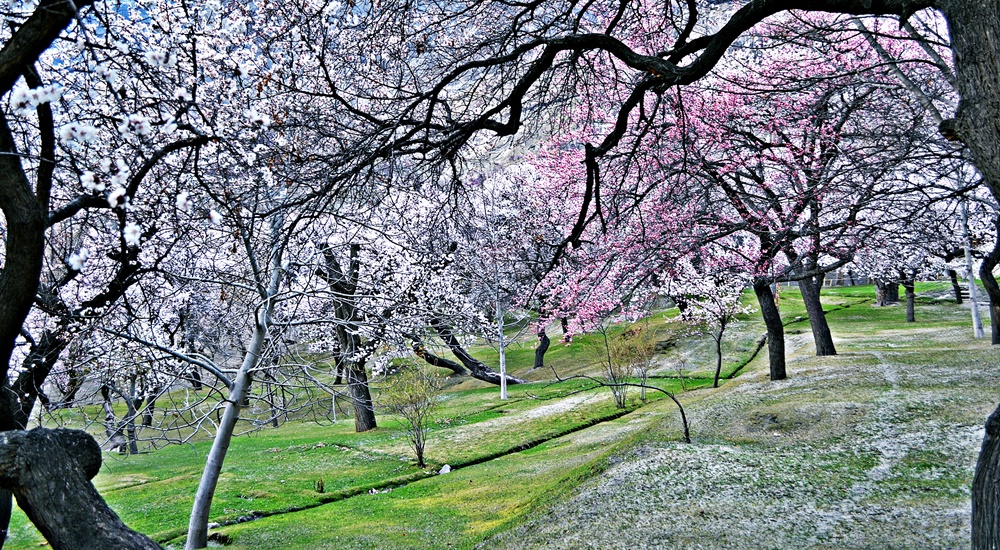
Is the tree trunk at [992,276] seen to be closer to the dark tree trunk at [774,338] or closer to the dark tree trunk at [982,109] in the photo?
the dark tree trunk at [774,338]

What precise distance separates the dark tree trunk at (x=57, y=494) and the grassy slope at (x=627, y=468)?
186 inches

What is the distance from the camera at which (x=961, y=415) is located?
10.2 meters

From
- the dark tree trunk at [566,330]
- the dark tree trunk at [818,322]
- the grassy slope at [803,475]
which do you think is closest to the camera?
the grassy slope at [803,475]

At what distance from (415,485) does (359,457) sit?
15.1ft

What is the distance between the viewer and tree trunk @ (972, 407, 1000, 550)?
3.82 meters

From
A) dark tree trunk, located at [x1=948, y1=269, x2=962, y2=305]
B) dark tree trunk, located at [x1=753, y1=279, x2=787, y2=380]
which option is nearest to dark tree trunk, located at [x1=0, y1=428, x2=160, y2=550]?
dark tree trunk, located at [x1=753, y1=279, x2=787, y2=380]

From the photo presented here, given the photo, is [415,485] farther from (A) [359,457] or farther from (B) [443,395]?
(B) [443,395]

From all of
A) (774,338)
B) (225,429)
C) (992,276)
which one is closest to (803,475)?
(225,429)

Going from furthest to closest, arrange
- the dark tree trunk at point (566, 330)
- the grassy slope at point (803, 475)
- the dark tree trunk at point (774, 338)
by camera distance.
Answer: the dark tree trunk at point (566, 330)
the dark tree trunk at point (774, 338)
the grassy slope at point (803, 475)

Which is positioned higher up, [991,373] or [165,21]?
[165,21]

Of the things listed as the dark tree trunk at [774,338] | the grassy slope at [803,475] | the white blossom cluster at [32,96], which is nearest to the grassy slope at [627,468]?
the grassy slope at [803,475]

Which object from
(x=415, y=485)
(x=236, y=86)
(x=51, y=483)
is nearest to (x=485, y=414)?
(x=415, y=485)

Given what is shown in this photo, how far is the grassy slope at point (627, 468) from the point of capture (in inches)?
319

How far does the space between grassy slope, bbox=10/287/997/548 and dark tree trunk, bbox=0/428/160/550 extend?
15.5 feet
